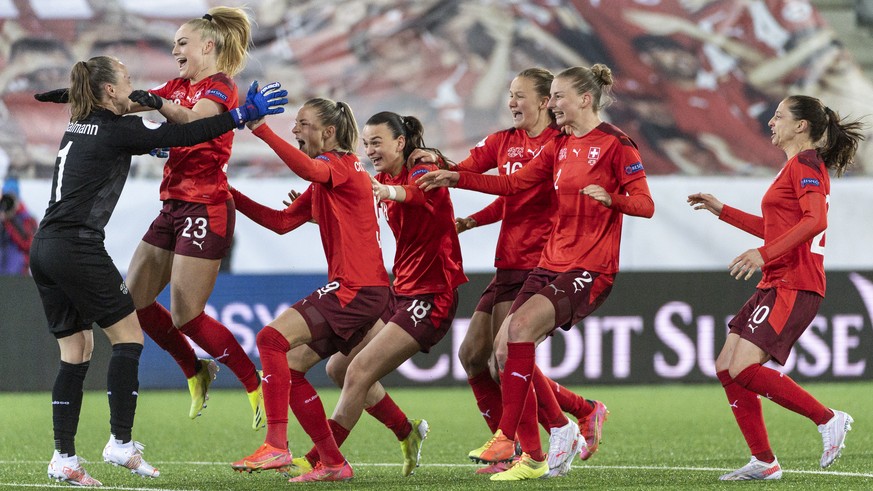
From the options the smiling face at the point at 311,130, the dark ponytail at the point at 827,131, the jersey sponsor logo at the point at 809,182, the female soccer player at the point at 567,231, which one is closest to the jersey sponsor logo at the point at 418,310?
the female soccer player at the point at 567,231

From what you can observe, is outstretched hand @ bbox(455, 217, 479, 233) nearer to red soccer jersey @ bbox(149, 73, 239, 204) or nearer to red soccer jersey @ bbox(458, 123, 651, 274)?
red soccer jersey @ bbox(458, 123, 651, 274)

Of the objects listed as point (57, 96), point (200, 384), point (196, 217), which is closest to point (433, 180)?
point (196, 217)

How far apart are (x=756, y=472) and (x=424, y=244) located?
1962 mm

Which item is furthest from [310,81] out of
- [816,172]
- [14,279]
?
[816,172]

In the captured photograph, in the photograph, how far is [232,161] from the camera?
13.2 meters

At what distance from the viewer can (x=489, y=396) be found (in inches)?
278

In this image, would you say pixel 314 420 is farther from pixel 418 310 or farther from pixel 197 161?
pixel 197 161

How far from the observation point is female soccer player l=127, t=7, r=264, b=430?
21.3 feet

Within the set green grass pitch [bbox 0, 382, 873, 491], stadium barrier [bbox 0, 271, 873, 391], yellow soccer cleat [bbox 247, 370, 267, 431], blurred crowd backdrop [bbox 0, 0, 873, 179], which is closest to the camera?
green grass pitch [bbox 0, 382, 873, 491]

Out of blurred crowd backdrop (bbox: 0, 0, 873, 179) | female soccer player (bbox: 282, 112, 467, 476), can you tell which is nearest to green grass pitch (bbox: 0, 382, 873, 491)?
female soccer player (bbox: 282, 112, 467, 476)

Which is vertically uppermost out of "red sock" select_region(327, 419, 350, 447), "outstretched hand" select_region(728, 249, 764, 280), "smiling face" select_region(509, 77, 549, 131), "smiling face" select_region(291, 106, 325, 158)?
"smiling face" select_region(509, 77, 549, 131)

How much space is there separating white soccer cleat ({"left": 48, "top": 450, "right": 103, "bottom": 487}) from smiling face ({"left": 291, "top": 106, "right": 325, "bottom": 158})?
1.87 meters

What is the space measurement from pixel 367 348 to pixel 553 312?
36.0 inches

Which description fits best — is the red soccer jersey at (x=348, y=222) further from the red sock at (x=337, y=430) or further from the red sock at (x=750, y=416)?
the red sock at (x=750, y=416)
